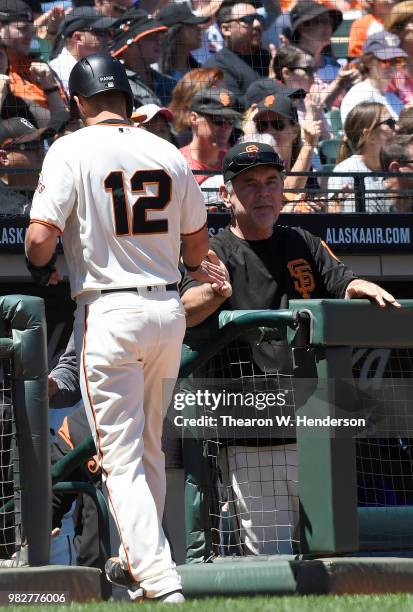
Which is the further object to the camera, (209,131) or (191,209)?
(209,131)

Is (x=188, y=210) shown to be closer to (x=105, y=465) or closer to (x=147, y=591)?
(x=105, y=465)

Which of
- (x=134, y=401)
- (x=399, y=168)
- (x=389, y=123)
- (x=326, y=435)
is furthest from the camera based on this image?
(x=389, y=123)

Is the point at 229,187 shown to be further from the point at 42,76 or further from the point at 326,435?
the point at 42,76

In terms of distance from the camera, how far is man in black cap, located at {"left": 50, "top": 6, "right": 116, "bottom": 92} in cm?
785

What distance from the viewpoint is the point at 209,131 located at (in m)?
7.59

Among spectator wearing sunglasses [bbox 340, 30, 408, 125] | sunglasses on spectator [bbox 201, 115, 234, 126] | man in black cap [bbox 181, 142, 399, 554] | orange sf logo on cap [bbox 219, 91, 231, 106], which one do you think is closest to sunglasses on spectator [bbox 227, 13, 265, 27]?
spectator wearing sunglasses [bbox 340, 30, 408, 125]

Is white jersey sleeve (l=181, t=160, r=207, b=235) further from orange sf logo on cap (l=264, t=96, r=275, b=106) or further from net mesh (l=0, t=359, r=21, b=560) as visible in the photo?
orange sf logo on cap (l=264, t=96, r=275, b=106)

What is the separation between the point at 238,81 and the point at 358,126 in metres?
1.00

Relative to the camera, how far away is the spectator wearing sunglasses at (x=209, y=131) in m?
7.57

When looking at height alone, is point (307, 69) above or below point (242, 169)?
above

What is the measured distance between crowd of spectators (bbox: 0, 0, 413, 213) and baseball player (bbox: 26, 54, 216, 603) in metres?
3.40

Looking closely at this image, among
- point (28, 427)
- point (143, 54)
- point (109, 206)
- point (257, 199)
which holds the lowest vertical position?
point (28, 427)

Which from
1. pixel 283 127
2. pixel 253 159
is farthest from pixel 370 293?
pixel 283 127

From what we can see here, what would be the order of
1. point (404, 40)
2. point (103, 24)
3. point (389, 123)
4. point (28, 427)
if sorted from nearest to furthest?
1. point (28, 427)
2. point (103, 24)
3. point (389, 123)
4. point (404, 40)
